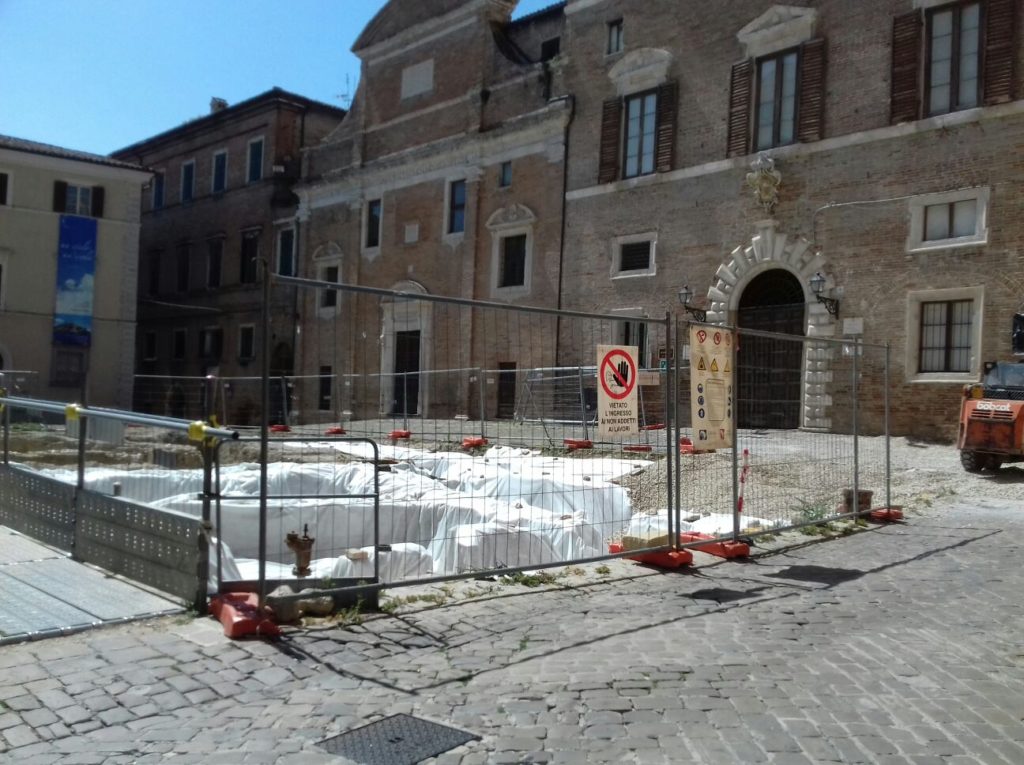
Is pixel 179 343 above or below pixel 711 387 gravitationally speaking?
above

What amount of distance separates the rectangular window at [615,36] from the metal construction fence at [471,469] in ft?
40.4

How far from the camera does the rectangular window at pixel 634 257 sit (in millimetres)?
24078

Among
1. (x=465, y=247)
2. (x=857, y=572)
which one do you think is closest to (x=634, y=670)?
(x=857, y=572)

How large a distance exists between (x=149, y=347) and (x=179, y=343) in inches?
110

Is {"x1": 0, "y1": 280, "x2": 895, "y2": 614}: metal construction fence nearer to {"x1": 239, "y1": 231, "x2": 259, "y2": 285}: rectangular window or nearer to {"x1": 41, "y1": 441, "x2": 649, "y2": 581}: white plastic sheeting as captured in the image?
{"x1": 41, "y1": 441, "x2": 649, "y2": 581}: white plastic sheeting

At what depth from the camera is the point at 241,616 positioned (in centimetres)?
528

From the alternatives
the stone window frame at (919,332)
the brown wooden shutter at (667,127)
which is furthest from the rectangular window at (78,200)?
the stone window frame at (919,332)

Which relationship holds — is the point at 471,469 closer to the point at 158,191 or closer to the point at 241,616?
the point at 241,616

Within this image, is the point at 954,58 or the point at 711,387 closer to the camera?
the point at 711,387

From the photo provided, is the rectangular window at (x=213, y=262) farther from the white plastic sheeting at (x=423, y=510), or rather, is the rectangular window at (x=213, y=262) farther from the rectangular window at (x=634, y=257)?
the white plastic sheeting at (x=423, y=510)

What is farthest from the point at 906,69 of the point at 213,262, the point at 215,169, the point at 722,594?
the point at 215,169

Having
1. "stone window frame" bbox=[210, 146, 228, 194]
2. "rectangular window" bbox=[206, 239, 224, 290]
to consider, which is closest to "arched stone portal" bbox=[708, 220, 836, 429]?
"rectangular window" bbox=[206, 239, 224, 290]

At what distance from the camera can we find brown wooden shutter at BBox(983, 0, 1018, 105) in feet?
57.5

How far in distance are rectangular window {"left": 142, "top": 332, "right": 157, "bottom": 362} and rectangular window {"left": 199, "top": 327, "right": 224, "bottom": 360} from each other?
4607 mm
